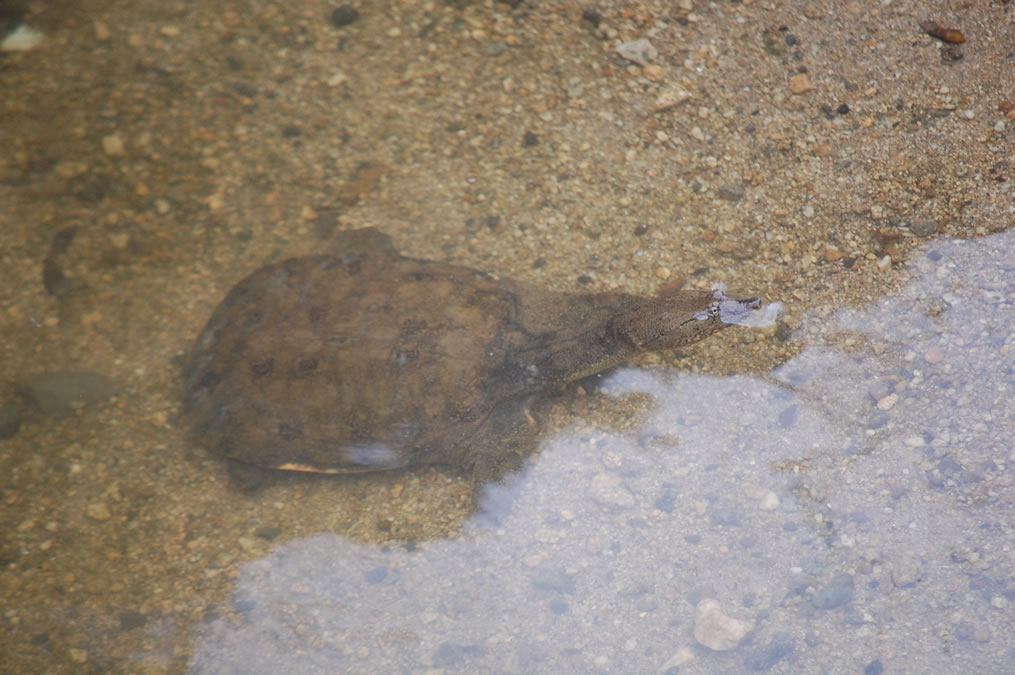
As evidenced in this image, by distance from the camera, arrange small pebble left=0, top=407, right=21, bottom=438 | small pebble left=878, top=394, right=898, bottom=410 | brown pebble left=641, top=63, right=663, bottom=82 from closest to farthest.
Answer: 1. small pebble left=878, top=394, right=898, bottom=410
2. small pebble left=0, top=407, right=21, bottom=438
3. brown pebble left=641, top=63, right=663, bottom=82

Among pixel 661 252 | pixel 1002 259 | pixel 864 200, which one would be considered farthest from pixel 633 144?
pixel 1002 259

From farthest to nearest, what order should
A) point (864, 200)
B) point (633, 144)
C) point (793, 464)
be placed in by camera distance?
point (633, 144) → point (864, 200) → point (793, 464)

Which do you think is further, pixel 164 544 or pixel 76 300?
pixel 76 300

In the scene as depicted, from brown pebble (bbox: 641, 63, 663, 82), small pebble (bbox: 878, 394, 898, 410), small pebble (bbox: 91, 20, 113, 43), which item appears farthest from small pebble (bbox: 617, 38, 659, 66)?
small pebble (bbox: 91, 20, 113, 43)

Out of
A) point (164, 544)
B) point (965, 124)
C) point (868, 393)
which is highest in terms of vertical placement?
point (965, 124)

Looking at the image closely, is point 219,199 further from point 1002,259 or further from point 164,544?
point 1002,259

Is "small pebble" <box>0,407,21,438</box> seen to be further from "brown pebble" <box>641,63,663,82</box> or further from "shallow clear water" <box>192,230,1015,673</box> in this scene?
"brown pebble" <box>641,63,663,82</box>

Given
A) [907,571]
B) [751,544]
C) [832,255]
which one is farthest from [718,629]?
[832,255]

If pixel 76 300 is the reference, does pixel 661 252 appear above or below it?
above

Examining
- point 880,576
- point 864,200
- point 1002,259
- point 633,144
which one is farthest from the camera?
point 633,144
